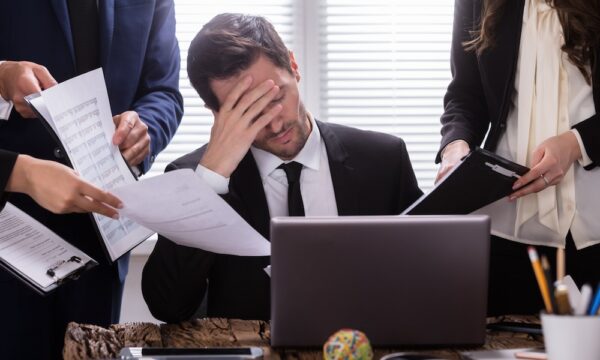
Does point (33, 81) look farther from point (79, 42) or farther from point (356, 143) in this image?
point (356, 143)

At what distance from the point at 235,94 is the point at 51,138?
0.45 metres

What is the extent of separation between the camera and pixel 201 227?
1.50 meters

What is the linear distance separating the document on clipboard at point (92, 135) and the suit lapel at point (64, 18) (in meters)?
0.26

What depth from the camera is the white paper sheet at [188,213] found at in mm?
1393

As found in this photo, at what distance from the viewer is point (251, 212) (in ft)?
6.41

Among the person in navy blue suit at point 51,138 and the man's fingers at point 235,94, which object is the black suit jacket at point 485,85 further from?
the person in navy blue suit at point 51,138

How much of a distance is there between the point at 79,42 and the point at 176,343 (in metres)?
0.84

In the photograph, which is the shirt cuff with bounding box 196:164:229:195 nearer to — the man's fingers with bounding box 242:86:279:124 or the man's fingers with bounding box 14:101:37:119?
the man's fingers with bounding box 242:86:279:124

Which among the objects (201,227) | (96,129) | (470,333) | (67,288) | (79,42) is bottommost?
(67,288)

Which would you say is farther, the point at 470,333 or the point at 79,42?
the point at 79,42

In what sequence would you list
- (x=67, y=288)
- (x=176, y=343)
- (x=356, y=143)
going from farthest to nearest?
(x=356, y=143)
(x=67, y=288)
(x=176, y=343)

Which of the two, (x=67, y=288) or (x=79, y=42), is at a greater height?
(x=79, y=42)

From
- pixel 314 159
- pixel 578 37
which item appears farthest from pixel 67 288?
pixel 578 37

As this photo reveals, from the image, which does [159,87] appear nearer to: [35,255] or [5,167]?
[5,167]
